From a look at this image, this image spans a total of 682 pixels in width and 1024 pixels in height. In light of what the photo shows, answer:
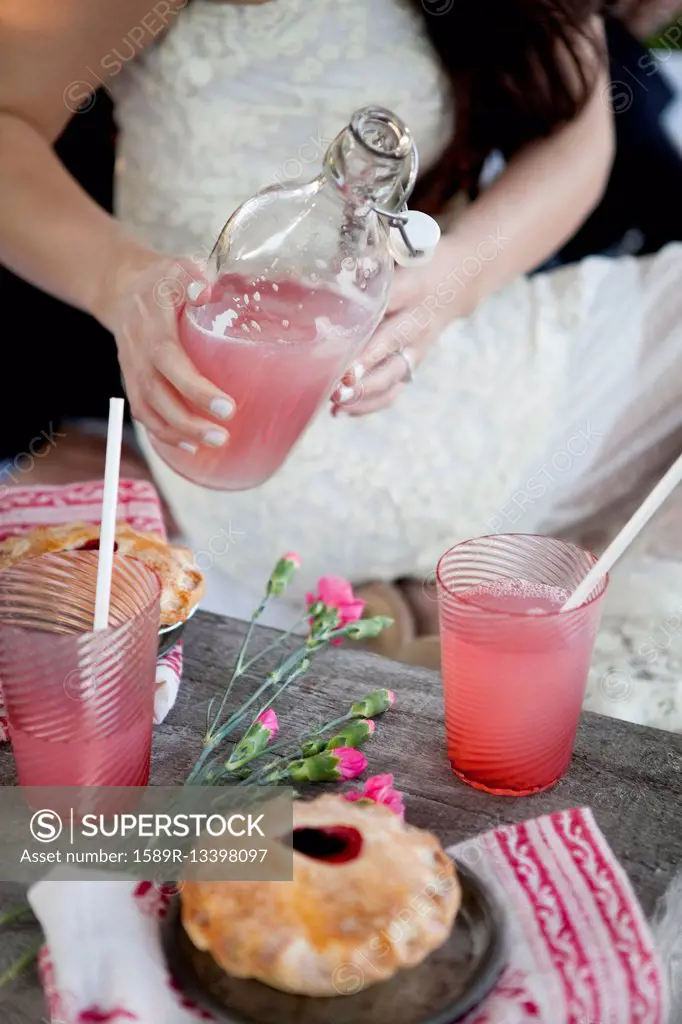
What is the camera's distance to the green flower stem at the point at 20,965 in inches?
20.0

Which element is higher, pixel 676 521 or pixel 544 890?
pixel 544 890

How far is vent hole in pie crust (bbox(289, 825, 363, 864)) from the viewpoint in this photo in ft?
1.69

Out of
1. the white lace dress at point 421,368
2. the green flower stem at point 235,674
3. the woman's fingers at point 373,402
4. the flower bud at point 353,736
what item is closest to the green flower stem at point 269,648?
the green flower stem at point 235,674

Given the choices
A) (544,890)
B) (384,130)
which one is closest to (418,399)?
(384,130)

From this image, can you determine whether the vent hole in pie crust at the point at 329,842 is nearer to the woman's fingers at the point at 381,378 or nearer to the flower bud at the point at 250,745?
the flower bud at the point at 250,745

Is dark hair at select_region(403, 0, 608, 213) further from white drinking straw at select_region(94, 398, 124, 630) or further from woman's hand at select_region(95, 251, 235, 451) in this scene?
white drinking straw at select_region(94, 398, 124, 630)

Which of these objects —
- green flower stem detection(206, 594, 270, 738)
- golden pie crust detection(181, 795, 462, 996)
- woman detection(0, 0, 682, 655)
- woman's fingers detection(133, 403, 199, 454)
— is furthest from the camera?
woman detection(0, 0, 682, 655)

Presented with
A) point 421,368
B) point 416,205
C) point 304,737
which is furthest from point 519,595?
point 416,205

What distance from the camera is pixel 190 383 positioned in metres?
0.73

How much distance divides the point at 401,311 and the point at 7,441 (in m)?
0.58

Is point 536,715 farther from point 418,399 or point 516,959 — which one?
point 418,399

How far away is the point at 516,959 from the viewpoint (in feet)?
1.67

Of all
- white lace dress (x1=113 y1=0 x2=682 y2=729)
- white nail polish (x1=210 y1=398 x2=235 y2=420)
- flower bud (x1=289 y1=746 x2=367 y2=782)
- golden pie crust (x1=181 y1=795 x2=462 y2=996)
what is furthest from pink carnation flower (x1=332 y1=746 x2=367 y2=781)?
white lace dress (x1=113 y1=0 x2=682 y2=729)

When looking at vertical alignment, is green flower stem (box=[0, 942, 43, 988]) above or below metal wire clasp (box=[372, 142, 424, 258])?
below
